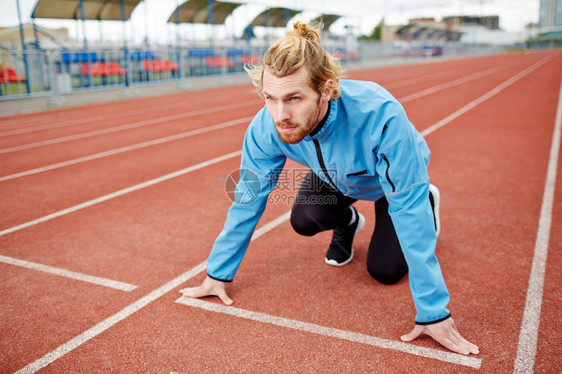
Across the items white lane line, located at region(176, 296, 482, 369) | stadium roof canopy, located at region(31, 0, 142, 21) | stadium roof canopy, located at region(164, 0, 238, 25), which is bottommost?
white lane line, located at region(176, 296, 482, 369)

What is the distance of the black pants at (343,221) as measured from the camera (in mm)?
3213

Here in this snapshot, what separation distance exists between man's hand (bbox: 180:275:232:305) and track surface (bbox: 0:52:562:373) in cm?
5

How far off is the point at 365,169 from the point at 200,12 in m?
21.1

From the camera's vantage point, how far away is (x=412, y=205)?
7.75 feet

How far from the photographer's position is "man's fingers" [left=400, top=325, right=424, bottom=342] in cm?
253

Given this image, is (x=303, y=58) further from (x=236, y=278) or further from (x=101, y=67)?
(x=101, y=67)

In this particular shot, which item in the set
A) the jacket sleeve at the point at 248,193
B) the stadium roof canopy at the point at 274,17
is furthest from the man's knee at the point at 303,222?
the stadium roof canopy at the point at 274,17

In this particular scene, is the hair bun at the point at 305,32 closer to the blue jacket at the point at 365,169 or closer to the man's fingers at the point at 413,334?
the blue jacket at the point at 365,169

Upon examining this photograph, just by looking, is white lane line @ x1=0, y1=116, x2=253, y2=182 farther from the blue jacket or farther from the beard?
the beard

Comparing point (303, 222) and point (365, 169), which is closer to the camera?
point (365, 169)

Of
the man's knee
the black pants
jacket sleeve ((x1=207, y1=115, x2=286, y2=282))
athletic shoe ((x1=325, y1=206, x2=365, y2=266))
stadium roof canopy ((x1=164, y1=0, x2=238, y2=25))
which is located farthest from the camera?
stadium roof canopy ((x1=164, y1=0, x2=238, y2=25))

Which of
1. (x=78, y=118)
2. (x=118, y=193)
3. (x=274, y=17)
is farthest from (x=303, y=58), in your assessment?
(x=274, y=17)

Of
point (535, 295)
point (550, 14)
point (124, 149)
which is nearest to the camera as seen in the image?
point (535, 295)

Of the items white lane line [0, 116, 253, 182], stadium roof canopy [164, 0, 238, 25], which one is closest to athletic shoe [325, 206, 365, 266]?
white lane line [0, 116, 253, 182]
